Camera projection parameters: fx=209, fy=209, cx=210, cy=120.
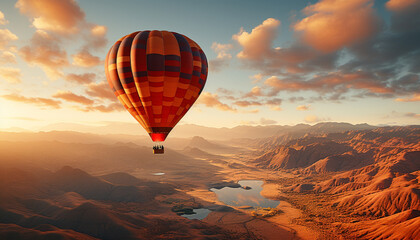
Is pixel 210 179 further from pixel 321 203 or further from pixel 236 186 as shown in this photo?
pixel 321 203

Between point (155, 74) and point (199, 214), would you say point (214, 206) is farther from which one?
point (155, 74)

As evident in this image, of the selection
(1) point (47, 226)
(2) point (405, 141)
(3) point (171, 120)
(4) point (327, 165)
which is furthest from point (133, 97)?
(2) point (405, 141)

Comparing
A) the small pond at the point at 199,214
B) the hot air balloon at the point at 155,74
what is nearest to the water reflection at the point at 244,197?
the small pond at the point at 199,214

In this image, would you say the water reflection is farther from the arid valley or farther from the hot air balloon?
the hot air balloon

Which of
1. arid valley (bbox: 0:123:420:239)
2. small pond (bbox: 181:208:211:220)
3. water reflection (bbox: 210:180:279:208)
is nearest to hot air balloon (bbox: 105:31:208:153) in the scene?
arid valley (bbox: 0:123:420:239)

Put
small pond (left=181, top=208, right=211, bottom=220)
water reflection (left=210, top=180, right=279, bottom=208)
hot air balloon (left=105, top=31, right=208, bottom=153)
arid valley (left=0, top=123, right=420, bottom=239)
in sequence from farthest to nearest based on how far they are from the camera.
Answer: water reflection (left=210, top=180, right=279, bottom=208) → small pond (left=181, top=208, right=211, bottom=220) → arid valley (left=0, top=123, right=420, bottom=239) → hot air balloon (left=105, top=31, right=208, bottom=153)
